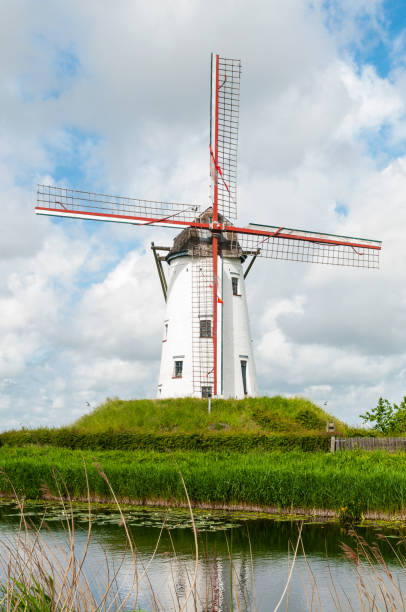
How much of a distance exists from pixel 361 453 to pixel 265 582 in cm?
997

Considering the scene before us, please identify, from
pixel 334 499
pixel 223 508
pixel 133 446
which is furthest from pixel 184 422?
pixel 334 499

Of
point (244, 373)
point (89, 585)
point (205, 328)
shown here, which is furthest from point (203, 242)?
point (89, 585)

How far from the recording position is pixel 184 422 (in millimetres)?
22188

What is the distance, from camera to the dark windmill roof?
24.6 m

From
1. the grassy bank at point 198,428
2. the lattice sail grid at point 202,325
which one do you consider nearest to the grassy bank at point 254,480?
the grassy bank at point 198,428

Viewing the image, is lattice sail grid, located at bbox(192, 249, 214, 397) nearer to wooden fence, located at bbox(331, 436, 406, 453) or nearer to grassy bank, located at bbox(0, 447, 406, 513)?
wooden fence, located at bbox(331, 436, 406, 453)

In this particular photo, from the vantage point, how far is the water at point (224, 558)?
6922mm

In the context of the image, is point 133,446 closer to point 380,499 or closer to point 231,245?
point 231,245

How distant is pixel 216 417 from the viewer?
72.5 feet

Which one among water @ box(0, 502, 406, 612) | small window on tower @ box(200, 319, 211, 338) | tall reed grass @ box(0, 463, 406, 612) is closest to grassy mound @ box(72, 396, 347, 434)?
small window on tower @ box(200, 319, 211, 338)

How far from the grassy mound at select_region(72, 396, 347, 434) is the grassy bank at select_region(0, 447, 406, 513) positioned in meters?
5.50

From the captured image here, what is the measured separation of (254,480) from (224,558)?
377 cm

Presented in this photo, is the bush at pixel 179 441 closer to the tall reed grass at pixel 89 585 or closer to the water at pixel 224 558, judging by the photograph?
the water at pixel 224 558

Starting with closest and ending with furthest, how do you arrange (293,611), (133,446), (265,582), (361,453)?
1. (293,611)
2. (265,582)
3. (361,453)
4. (133,446)
